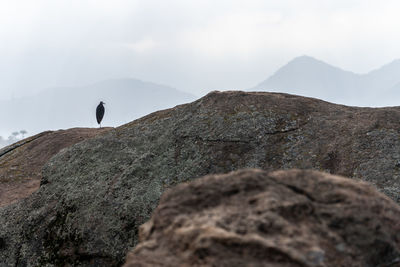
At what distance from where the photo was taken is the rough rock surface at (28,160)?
20188 mm

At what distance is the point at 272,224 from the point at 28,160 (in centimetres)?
2200

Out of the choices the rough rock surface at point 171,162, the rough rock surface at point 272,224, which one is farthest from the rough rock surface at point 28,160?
the rough rock surface at point 272,224

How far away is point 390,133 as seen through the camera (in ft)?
49.5

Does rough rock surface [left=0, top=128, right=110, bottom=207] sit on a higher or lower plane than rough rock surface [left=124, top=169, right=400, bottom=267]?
higher

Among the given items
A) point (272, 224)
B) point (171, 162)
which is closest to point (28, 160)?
point (171, 162)

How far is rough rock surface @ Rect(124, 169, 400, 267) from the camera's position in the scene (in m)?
5.12

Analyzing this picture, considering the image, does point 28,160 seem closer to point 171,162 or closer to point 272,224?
point 171,162

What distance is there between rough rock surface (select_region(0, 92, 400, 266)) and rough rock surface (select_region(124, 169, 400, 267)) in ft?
24.7

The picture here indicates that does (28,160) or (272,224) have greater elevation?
(28,160)

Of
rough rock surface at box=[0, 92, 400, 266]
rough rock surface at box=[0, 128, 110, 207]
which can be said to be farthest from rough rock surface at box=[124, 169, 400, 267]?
rough rock surface at box=[0, 128, 110, 207]

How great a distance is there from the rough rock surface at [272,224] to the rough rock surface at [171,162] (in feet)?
24.7

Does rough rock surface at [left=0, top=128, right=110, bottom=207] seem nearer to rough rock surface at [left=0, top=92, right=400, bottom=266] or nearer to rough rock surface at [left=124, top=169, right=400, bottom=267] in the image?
rough rock surface at [left=0, top=92, right=400, bottom=266]

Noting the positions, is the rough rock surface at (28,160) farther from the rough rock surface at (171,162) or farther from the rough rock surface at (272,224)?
the rough rock surface at (272,224)

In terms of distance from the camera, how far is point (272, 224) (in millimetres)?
5480
